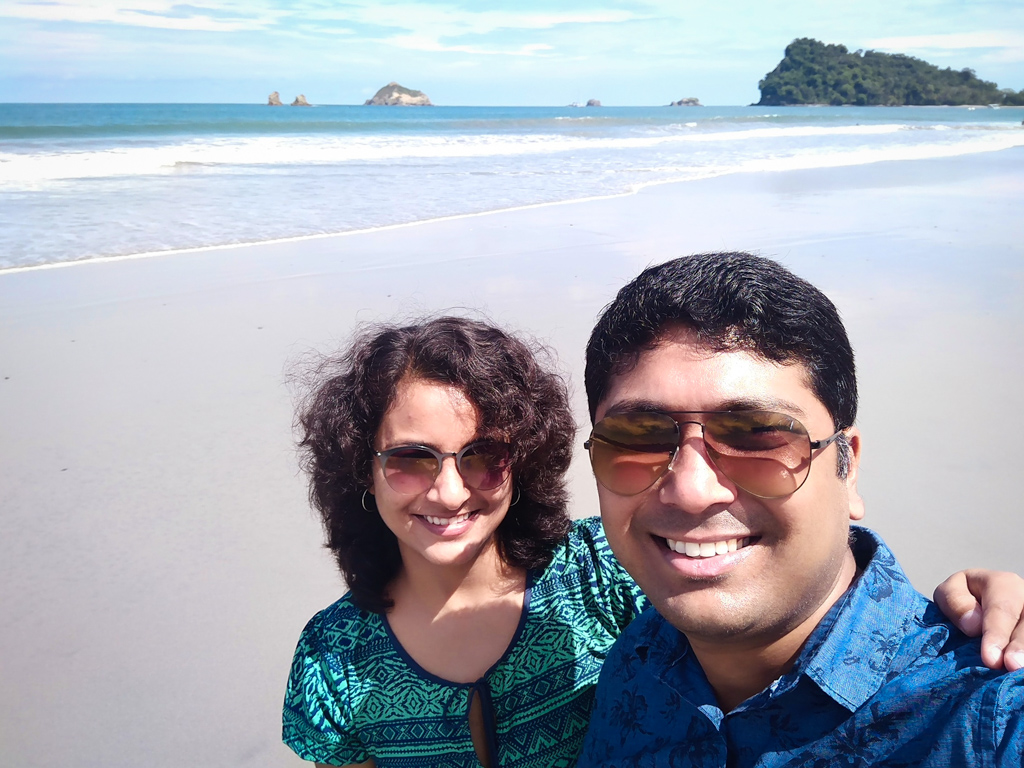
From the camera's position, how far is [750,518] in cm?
160

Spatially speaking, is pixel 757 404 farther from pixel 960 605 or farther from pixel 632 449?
pixel 960 605

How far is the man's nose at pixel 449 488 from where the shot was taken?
7.34 feet

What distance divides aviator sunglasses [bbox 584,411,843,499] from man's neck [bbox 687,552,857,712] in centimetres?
25

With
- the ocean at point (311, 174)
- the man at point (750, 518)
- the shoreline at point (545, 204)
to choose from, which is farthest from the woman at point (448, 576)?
the ocean at point (311, 174)

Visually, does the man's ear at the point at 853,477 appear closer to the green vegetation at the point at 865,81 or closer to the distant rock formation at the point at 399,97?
the green vegetation at the point at 865,81

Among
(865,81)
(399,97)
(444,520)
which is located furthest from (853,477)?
(399,97)

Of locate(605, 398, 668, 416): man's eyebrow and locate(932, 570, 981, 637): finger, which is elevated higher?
locate(605, 398, 668, 416): man's eyebrow

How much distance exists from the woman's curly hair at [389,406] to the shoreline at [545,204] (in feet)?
24.0

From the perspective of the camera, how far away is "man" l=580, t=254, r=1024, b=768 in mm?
1518

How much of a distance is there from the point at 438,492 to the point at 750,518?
910 millimetres

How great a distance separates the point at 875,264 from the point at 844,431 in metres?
7.63

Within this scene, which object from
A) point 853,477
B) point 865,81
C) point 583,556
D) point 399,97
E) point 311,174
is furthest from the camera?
point 399,97

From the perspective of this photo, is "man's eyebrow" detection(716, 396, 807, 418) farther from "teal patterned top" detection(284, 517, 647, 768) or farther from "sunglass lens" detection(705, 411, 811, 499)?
"teal patterned top" detection(284, 517, 647, 768)

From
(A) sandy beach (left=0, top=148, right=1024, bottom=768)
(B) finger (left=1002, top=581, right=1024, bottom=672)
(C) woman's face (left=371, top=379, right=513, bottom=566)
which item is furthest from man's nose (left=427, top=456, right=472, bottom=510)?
(A) sandy beach (left=0, top=148, right=1024, bottom=768)
